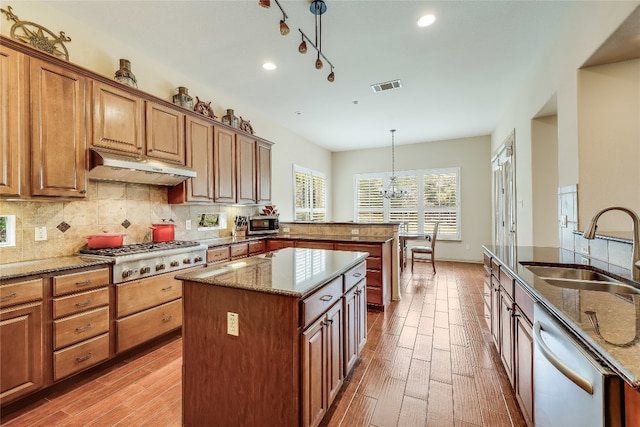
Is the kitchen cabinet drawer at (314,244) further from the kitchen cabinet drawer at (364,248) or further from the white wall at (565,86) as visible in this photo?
the white wall at (565,86)

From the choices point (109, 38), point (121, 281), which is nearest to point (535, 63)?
point (109, 38)

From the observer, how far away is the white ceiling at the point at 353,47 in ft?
8.09

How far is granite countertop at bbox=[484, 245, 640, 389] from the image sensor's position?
29.1 inches

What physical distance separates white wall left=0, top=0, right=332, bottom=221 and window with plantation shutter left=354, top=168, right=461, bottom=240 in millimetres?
2732

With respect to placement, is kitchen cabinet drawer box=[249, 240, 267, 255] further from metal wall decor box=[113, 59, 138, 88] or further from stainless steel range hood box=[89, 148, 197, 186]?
metal wall decor box=[113, 59, 138, 88]

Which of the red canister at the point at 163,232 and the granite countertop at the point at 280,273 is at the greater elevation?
the red canister at the point at 163,232

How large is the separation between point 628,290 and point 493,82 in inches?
134

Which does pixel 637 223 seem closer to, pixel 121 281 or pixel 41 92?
pixel 121 281

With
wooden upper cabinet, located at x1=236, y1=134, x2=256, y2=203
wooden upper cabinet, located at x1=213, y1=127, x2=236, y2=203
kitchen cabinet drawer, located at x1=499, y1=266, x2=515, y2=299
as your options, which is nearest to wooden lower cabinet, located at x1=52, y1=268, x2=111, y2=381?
wooden upper cabinet, located at x1=213, y1=127, x2=236, y2=203

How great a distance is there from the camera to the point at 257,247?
418 centimetres

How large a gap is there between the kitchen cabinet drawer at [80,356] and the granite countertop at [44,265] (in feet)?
1.90

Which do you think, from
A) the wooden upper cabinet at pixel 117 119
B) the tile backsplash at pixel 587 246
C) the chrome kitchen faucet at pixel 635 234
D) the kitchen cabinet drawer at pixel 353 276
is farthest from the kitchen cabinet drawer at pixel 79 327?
the tile backsplash at pixel 587 246

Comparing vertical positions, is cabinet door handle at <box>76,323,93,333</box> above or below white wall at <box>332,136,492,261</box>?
below

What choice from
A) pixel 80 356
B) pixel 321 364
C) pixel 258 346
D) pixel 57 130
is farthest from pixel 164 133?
pixel 321 364
